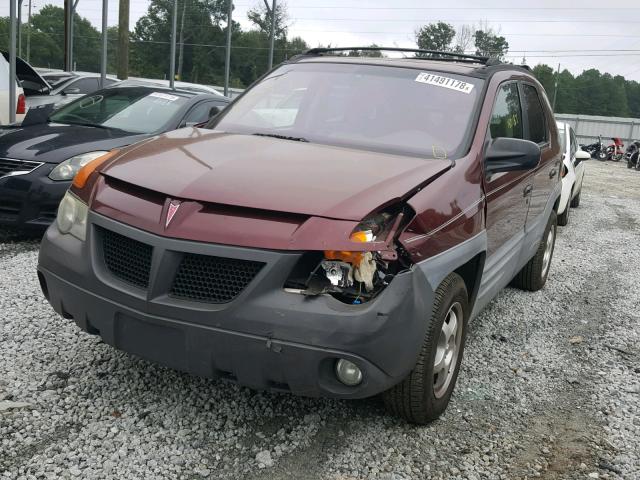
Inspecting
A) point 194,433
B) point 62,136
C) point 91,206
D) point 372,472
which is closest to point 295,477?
point 372,472

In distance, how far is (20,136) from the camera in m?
6.28

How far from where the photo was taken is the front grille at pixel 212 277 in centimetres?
264

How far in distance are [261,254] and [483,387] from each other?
1854 mm

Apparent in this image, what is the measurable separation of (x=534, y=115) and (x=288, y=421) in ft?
10.1

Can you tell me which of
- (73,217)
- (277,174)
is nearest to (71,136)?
(73,217)

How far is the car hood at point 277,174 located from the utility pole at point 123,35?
59.4 feet

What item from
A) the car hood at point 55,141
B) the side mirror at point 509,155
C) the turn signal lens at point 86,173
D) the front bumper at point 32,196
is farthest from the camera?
the car hood at point 55,141

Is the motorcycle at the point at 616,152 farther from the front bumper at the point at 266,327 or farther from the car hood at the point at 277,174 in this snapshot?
the front bumper at the point at 266,327

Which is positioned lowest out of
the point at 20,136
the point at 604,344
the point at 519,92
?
the point at 604,344

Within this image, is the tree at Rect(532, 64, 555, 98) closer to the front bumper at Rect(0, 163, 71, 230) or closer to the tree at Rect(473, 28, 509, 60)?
the tree at Rect(473, 28, 509, 60)

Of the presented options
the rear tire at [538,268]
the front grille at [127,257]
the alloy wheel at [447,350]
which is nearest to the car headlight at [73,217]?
the front grille at [127,257]

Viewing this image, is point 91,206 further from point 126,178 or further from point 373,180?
point 373,180

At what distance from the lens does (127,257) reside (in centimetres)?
284

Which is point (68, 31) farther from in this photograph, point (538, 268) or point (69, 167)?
point (538, 268)
